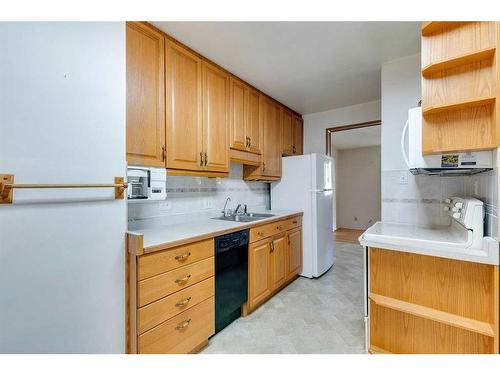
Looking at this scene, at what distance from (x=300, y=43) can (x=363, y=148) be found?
5066 mm

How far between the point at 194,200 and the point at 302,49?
1.69m

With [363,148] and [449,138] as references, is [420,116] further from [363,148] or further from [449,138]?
[363,148]

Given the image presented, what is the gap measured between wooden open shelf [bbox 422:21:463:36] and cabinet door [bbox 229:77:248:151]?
1579mm

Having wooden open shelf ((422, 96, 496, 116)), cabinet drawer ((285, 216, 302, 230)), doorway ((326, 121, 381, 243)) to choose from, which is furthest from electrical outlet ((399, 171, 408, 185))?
doorway ((326, 121, 381, 243))

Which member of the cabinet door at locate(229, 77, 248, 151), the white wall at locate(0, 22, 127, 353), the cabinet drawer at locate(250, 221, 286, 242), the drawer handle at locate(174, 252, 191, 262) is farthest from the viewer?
the cabinet door at locate(229, 77, 248, 151)

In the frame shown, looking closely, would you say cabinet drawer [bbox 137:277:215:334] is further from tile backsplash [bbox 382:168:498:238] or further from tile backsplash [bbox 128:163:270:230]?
tile backsplash [bbox 382:168:498:238]

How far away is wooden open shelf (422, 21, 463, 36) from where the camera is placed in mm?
1343

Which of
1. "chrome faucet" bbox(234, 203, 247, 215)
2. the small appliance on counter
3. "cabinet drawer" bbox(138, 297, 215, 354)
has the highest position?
the small appliance on counter

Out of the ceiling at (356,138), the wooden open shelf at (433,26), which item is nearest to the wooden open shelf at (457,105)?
the wooden open shelf at (433,26)

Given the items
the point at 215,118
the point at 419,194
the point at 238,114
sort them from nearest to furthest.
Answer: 1. the point at 419,194
2. the point at 215,118
3. the point at 238,114

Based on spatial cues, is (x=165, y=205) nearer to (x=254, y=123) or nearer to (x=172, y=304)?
(x=172, y=304)

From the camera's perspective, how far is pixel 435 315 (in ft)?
4.50

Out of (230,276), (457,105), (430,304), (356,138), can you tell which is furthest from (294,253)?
(356,138)

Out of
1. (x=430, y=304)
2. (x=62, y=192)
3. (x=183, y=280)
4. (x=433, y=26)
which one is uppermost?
(x=433, y=26)
